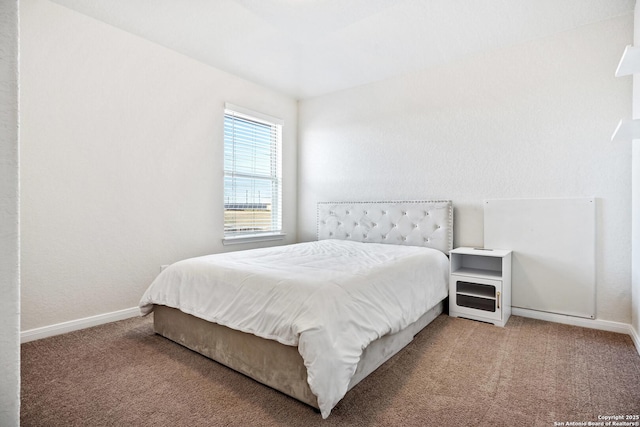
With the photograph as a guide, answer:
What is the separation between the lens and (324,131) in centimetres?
452

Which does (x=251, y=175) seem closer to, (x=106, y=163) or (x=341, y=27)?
(x=106, y=163)

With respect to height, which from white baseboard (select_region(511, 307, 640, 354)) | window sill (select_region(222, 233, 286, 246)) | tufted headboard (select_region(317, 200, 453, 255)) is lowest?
white baseboard (select_region(511, 307, 640, 354))

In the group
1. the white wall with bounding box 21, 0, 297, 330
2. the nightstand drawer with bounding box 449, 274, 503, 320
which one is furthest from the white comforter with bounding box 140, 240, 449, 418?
the white wall with bounding box 21, 0, 297, 330

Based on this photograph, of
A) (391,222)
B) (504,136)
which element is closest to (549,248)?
(504,136)

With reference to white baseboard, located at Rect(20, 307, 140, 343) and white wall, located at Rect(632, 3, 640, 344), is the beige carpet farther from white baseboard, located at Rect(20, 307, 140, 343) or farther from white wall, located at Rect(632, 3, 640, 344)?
white wall, located at Rect(632, 3, 640, 344)

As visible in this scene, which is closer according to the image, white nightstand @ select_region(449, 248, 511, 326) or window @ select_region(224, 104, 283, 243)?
white nightstand @ select_region(449, 248, 511, 326)

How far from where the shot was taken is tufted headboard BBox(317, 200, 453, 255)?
338 cm

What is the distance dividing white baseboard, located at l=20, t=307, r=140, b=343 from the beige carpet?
0.11 meters

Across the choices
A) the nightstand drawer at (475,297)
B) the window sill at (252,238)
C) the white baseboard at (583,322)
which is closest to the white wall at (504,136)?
the white baseboard at (583,322)

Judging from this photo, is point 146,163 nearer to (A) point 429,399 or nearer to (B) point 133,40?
(B) point 133,40

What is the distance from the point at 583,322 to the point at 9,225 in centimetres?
370

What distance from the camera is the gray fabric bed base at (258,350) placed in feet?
5.47

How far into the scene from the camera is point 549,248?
2918mm

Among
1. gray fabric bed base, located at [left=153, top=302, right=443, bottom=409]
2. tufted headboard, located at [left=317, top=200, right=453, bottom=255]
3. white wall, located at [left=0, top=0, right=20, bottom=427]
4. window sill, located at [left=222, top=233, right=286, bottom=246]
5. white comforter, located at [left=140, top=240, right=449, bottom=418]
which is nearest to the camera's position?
white wall, located at [left=0, top=0, right=20, bottom=427]
